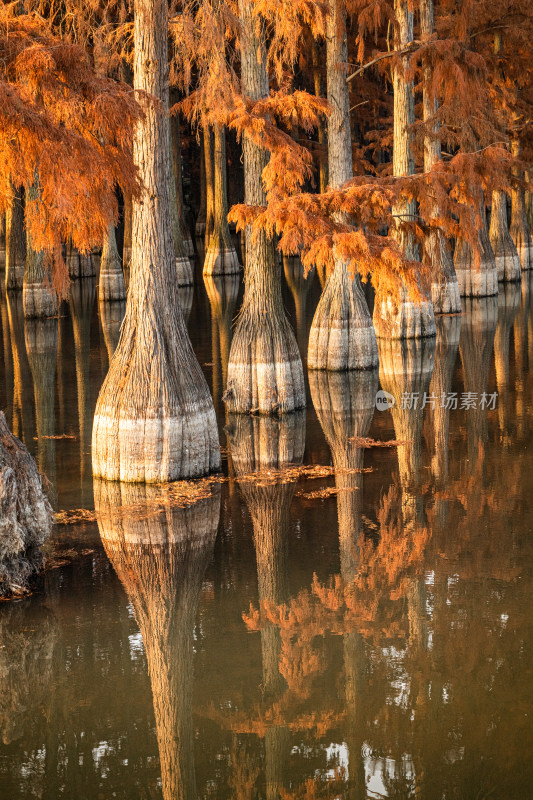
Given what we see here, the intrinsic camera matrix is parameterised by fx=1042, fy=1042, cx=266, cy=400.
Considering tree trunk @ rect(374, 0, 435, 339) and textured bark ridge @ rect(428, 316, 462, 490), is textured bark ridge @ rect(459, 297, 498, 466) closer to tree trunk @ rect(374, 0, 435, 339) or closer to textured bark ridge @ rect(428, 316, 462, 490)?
textured bark ridge @ rect(428, 316, 462, 490)

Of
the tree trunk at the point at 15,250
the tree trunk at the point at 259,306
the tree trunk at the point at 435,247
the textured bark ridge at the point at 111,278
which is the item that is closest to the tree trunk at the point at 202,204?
the tree trunk at the point at 15,250

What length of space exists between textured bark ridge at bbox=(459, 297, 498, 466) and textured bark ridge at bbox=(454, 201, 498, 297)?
0.26 m

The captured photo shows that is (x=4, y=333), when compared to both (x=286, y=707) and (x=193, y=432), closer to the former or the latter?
(x=193, y=432)

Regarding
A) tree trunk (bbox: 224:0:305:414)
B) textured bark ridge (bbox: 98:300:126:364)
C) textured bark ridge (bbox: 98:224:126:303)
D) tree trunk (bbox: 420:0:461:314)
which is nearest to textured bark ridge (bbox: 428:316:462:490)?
tree trunk (bbox: 420:0:461:314)

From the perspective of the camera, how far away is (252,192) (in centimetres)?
1389

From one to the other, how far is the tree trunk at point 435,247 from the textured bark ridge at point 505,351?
1.26 metres

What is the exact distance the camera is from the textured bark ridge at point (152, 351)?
1068 cm

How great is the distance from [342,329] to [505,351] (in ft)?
13.9

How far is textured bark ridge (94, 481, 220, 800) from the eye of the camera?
6094 mm

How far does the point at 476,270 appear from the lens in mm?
26891

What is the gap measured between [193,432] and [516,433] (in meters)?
4.47

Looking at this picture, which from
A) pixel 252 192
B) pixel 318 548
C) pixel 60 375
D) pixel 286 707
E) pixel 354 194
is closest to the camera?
pixel 286 707

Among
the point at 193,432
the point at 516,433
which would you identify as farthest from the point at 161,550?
the point at 516,433

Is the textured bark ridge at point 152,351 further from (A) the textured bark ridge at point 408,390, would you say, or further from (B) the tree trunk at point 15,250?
(B) the tree trunk at point 15,250
